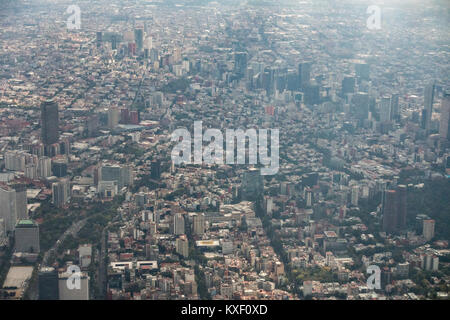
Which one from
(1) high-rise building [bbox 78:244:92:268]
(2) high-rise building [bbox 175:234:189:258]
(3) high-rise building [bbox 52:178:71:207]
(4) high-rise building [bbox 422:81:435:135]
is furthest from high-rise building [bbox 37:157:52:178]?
(4) high-rise building [bbox 422:81:435:135]

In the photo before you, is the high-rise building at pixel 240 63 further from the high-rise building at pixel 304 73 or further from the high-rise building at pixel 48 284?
the high-rise building at pixel 48 284

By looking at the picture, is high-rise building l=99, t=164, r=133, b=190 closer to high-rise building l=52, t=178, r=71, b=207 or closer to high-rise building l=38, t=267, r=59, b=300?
high-rise building l=52, t=178, r=71, b=207

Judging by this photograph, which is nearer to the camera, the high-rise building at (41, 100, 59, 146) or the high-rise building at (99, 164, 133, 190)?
the high-rise building at (99, 164, 133, 190)

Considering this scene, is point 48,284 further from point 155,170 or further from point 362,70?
point 362,70

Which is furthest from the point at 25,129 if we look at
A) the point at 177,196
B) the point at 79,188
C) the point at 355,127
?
the point at 355,127

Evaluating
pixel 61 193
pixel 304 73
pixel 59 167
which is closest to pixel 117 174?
pixel 59 167

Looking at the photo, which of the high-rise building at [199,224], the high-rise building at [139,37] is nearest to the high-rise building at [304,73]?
the high-rise building at [139,37]
